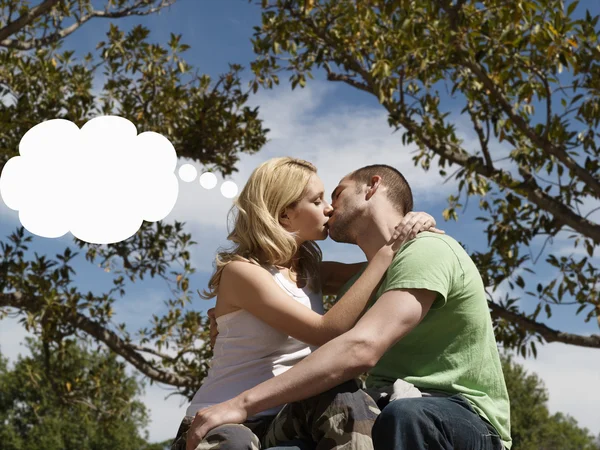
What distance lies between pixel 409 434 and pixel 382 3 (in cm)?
609

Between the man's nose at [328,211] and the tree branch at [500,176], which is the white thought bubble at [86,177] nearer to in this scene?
the tree branch at [500,176]

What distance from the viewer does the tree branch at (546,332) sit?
25.0 ft

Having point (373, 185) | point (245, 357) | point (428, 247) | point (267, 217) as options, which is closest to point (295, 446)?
point (245, 357)

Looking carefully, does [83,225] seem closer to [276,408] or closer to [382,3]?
[382,3]

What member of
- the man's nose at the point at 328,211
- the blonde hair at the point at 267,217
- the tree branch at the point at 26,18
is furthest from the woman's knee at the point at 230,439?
the tree branch at the point at 26,18

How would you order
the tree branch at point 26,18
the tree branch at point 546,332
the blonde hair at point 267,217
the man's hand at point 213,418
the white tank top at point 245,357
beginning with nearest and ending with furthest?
the man's hand at point 213,418
the white tank top at point 245,357
the blonde hair at point 267,217
the tree branch at point 546,332
the tree branch at point 26,18

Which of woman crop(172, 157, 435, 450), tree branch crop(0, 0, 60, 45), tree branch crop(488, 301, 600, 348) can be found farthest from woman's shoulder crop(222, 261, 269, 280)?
tree branch crop(0, 0, 60, 45)

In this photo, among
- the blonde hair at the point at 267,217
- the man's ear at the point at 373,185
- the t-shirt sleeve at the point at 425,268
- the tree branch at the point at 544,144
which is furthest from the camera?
the tree branch at the point at 544,144

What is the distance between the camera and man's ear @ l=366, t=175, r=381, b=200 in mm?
3676

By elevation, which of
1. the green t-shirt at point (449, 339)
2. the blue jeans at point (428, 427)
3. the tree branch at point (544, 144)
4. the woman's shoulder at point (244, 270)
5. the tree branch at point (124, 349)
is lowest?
the blue jeans at point (428, 427)

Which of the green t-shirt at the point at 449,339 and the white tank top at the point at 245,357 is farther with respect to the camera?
the white tank top at the point at 245,357

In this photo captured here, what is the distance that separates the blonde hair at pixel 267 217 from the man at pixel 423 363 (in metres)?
0.64

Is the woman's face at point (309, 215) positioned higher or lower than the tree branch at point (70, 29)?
lower

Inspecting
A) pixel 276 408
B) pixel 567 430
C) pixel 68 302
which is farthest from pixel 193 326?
pixel 567 430
